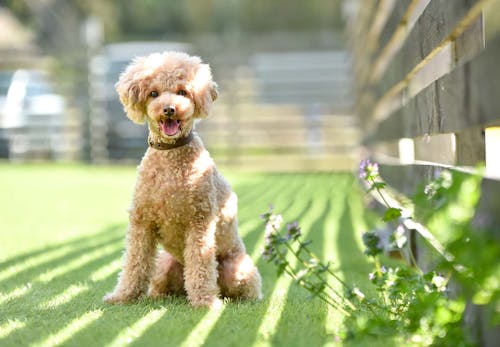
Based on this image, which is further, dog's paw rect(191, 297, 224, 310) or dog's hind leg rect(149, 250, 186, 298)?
dog's hind leg rect(149, 250, 186, 298)

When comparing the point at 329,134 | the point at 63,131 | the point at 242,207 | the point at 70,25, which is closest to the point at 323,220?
the point at 242,207

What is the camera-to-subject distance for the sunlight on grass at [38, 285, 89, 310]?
8.78 feet

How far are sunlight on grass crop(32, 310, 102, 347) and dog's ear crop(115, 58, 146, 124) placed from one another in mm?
696

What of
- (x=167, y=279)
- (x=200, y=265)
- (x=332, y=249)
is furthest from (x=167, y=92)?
(x=332, y=249)

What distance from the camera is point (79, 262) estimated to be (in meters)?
3.74

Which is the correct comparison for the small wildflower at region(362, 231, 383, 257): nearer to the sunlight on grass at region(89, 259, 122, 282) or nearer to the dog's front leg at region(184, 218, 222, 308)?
the dog's front leg at region(184, 218, 222, 308)

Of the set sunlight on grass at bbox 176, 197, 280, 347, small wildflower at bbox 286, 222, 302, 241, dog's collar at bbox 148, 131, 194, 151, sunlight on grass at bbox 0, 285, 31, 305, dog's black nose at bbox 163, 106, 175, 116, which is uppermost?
dog's black nose at bbox 163, 106, 175, 116

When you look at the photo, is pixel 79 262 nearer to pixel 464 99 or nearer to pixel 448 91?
pixel 448 91

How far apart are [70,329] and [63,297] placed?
58 cm

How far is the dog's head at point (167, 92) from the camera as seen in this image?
2584 mm

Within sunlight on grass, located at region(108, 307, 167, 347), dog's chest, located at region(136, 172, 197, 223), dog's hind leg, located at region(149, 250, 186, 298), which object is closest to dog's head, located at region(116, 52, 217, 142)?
dog's chest, located at region(136, 172, 197, 223)

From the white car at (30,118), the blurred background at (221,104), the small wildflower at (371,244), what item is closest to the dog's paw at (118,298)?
the small wildflower at (371,244)

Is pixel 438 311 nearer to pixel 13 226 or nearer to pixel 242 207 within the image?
pixel 13 226

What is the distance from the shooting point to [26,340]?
214cm
